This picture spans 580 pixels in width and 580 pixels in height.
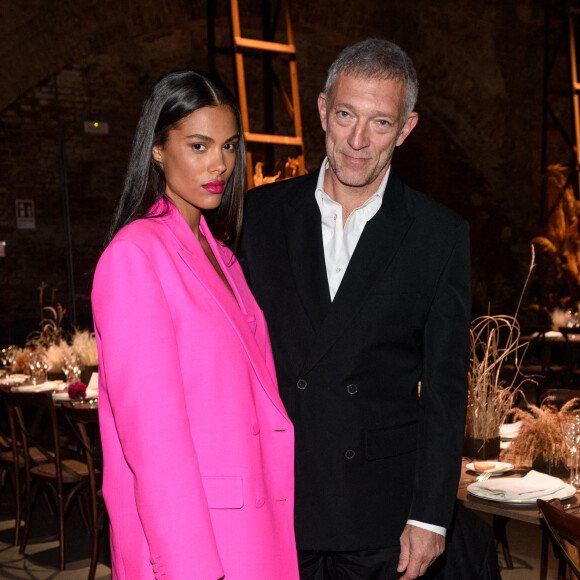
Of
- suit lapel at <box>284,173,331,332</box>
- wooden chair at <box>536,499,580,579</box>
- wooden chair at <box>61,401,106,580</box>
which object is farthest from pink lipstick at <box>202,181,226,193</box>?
wooden chair at <box>61,401,106,580</box>

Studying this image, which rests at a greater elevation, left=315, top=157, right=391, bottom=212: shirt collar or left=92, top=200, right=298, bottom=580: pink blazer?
left=315, top=157, right=391, bottom=212: shirt collar

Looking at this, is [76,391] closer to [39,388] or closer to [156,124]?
[39,388]

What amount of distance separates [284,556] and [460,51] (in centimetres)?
1044

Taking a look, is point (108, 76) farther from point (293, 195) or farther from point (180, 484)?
point (180, 484)

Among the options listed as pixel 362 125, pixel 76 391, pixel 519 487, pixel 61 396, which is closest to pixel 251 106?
pixel 61 396

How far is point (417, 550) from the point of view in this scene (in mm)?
1769

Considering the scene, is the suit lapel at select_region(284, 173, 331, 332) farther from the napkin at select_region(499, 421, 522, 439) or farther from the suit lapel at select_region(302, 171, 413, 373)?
the napkin at select_region(499, 421, 522, 439)

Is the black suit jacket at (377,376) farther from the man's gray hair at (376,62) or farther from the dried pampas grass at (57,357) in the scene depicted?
the dried pampas grass at (57,357)

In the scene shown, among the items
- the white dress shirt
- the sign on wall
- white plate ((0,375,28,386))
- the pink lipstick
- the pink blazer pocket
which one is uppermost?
the sign on wall

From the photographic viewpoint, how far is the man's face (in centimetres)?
181

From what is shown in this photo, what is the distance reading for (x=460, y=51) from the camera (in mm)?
11039

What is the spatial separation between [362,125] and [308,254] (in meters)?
0.32

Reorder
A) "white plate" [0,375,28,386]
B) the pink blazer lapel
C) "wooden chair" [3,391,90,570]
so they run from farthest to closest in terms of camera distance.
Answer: "white plate" [0,375,28,386] → "wooden chair" [3,391,90,570] → the pink blazer lapel

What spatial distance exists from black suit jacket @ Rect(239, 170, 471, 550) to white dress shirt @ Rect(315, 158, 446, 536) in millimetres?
46
